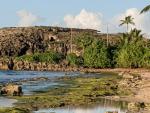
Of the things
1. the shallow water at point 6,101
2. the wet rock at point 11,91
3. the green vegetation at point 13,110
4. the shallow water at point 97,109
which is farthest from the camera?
the wet rock at point 11,91

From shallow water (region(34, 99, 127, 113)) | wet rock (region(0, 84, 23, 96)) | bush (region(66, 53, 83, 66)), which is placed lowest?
shallow water (region(34, 99, 127, 113))

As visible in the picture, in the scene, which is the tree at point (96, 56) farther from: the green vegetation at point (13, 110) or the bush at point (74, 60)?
the green vegetation at point (13, 110)

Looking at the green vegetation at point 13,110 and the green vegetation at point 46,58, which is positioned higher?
the green vegetation at point 46,58

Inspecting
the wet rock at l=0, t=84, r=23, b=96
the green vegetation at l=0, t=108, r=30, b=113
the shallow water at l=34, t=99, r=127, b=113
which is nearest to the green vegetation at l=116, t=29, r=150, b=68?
the wet rock at l=0, t=84, r=23, b=96

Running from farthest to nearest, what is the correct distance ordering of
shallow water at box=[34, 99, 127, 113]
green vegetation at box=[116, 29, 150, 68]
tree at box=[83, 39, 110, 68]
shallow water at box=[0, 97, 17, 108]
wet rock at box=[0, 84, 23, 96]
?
tree at box=[83, 39, 110, 68], green vegetation at box=[116, 29, 150, 68], wet rock at box=[0, 84, 23, 96], shallow water at box=[0, 97, 17, 108], shallow water at box=[34, 99, 127, 113]

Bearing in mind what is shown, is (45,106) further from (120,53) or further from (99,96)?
(120,53)

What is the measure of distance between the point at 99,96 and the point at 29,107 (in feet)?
41.9

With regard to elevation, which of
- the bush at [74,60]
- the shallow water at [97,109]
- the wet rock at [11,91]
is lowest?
the shallow water at [97,109]

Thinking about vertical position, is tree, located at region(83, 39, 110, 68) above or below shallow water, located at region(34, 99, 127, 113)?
above

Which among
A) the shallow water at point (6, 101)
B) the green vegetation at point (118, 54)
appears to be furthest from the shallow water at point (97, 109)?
the green vegetation at point (118, 54)

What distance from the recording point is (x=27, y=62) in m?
171

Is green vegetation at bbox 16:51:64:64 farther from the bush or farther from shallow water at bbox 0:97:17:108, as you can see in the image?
shallow water at bbox 0:97:17:108

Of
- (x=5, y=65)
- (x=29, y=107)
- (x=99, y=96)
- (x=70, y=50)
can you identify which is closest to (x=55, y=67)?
(x=5, y=65)

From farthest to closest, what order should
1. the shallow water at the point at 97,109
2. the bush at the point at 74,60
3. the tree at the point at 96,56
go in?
the bush at the point at 74,60 → the tree at the point at 96,56 → the shallow water at the point at 97,109
